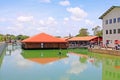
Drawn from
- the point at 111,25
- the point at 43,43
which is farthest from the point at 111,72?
the point at 43,43

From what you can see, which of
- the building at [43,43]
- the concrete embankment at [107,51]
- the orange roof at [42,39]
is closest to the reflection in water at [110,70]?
the concrete embankment at [107,51]

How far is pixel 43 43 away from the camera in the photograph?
48.1 m

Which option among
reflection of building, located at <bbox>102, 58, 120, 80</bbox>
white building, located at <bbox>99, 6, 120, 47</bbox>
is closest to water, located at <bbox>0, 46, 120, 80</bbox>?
reflection of building, located at <bbox>102, 58, 120, 80</bbox>

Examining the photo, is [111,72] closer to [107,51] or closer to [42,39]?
[107,51]

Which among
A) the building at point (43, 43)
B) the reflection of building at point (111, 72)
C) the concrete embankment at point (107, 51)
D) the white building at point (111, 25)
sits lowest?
the reflection of building at point (111, 72)

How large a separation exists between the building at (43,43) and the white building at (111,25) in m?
11.0

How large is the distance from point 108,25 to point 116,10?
3552 mm

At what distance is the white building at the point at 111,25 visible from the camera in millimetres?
37281

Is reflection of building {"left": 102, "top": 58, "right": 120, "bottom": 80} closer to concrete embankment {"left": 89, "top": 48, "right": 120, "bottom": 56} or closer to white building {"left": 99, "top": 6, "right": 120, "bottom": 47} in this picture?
concrete embankment {"left": 89, "top": 48, "right": 120, "bottom": 56}

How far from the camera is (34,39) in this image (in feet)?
159

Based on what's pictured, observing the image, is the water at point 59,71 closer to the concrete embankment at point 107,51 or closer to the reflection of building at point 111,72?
the reflection of building at point 111,72

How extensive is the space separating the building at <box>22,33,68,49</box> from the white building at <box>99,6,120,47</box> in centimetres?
1103

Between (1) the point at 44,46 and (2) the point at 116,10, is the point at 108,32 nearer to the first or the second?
(2) the point at 116,10

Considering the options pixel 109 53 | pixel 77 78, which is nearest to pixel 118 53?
pixel 109 53
